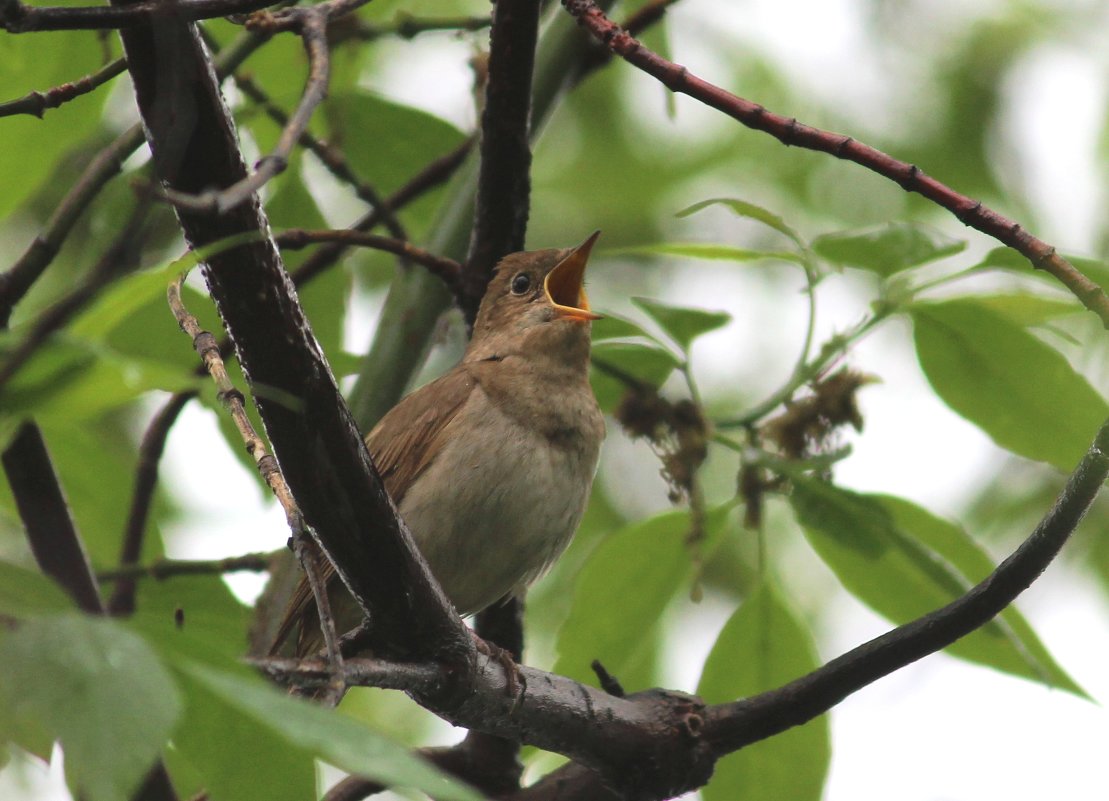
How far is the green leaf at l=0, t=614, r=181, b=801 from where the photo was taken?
120 centimetres

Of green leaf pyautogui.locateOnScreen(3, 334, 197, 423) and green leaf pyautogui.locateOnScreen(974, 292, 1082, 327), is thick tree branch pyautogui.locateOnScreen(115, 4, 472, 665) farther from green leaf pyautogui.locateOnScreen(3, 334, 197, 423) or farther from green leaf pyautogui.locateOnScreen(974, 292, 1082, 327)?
green leaf pyautogui.locateOnScreen(974, 292, 1082, 327)

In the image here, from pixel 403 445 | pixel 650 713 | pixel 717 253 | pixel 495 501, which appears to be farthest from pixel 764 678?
pixel 403 445

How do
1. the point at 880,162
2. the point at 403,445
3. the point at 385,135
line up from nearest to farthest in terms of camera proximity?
the point at 880,162
the point at 403,445
the point at 385,135

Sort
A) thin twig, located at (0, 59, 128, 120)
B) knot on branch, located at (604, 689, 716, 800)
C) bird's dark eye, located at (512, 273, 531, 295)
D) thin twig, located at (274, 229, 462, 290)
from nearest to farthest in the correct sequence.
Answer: thin twig, located at (0, 59, 128, 120) < knot on branch, located at (604, 689, 716, 800) < thin twig, located at (274, 229, 462, 290) < bird's dark eye, located at (512, 273, 531, 295)

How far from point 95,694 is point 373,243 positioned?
2398mm

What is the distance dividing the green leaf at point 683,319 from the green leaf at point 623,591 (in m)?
0.50

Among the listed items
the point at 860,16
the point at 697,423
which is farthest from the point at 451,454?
the point at 860,16

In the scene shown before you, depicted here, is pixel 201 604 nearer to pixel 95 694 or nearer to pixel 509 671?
pixel 509 671

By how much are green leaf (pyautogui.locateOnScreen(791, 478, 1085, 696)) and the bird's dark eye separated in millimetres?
1628

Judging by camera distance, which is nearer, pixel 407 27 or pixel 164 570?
pixel 164 570

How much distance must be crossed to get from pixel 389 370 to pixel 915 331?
1624 millimetres

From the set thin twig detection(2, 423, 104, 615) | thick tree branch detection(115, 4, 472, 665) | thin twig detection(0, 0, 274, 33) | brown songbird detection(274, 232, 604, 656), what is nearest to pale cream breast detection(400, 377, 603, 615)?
brown songbird detection(274, 232, 604, 656)

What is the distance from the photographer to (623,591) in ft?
11.9

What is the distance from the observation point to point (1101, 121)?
7.11m
